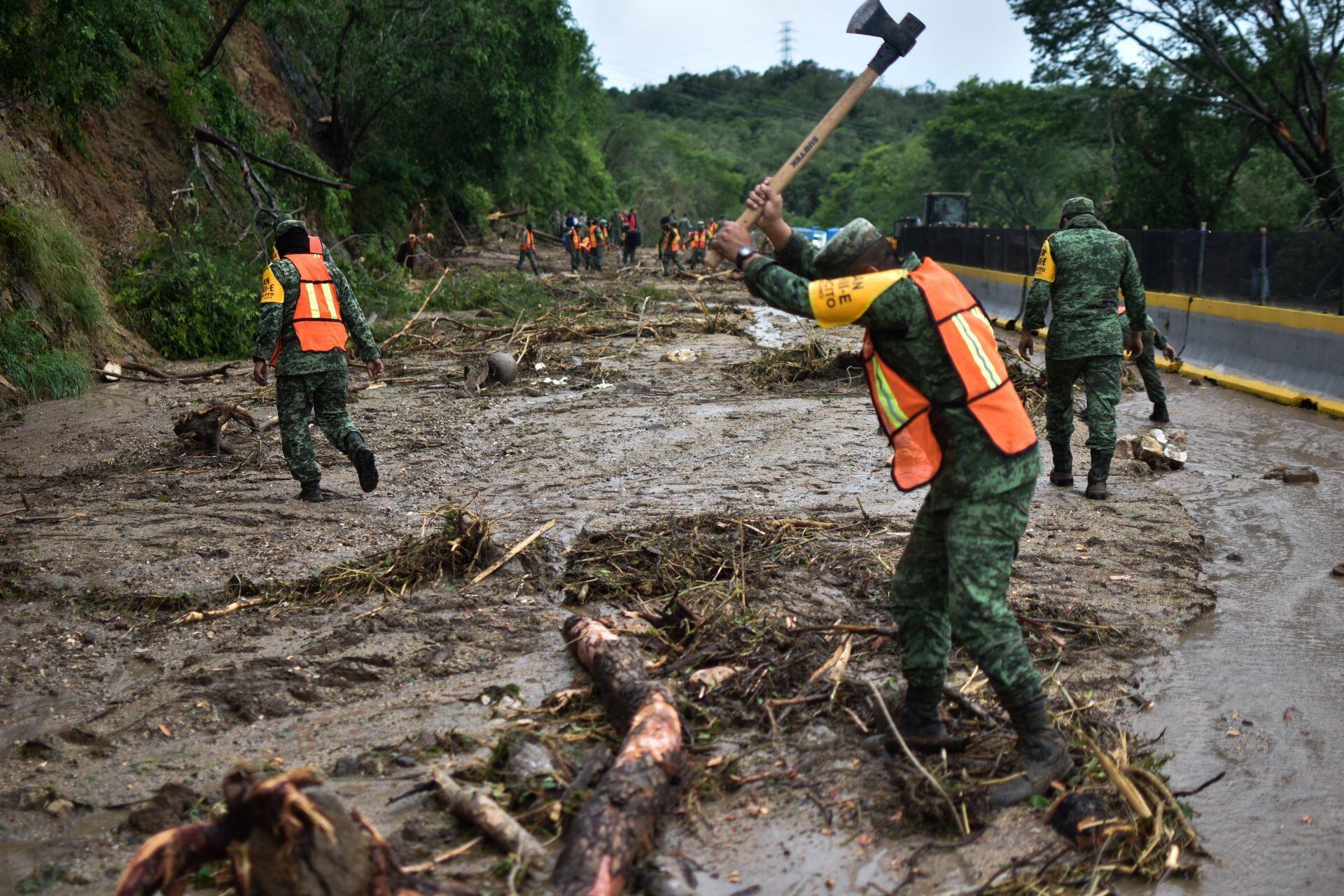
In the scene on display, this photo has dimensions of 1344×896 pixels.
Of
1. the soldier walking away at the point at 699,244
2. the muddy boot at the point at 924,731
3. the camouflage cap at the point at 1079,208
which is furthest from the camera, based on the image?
the soldier walking away at the point at 699,244

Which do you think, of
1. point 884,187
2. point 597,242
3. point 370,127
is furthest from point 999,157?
point 370,127

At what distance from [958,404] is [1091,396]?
4.16 m

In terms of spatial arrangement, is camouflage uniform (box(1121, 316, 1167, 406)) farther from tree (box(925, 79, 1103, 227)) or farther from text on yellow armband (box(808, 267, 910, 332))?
tree (box(925, 79, 1103, 227))

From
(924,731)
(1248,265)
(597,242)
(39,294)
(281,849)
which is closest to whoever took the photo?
(281,849)

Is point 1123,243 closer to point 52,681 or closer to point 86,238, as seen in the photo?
point 52,681

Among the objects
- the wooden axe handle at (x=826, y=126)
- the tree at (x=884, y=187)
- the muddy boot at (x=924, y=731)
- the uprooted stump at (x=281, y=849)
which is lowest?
the muddy boot at (x=924, y=731)

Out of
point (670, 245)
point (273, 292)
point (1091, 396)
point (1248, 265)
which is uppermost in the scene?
point (670, 245)

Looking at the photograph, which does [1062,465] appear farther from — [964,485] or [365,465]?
[365,465]

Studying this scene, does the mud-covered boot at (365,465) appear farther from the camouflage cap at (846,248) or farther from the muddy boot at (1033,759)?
the muddy boot at (1033,759)

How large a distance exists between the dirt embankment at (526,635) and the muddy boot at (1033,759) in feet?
0.24

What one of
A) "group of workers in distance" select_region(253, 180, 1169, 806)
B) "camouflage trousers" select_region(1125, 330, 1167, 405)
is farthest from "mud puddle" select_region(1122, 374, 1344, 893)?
"camouflage trousers" select_region(1125, 330, 1167, 405)

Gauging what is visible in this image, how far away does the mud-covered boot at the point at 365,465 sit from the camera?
6980 mm

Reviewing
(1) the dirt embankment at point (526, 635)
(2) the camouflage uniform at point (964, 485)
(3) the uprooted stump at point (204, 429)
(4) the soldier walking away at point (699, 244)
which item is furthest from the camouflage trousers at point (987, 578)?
(4) the soldier walking away at point (699, 244)

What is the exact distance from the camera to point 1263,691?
449 centimetres
